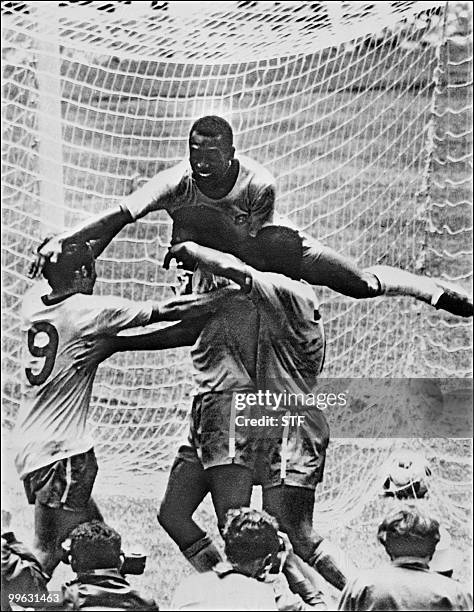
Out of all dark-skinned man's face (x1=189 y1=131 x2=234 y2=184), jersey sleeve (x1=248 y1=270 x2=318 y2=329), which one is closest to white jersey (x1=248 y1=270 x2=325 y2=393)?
jersey sleeve (x1=248 y1=270 x2=318 y2=329)

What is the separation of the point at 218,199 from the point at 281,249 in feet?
0.62

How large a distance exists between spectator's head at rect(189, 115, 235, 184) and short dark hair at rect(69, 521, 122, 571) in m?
0.87

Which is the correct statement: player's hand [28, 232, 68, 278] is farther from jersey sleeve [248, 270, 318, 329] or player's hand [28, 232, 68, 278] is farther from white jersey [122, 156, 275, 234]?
jersey sleeve [248, 270, 318, 329]

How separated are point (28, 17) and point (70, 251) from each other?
55cm

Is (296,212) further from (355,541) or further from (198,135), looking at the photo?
(355,541)

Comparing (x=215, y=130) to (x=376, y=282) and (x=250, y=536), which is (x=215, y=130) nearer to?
(x=376, y=282)

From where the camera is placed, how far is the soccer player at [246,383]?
2416mm

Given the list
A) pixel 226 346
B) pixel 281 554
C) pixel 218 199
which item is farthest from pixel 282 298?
pixel 281 554

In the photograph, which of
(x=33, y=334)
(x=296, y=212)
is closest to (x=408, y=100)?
(x=296, y=212)

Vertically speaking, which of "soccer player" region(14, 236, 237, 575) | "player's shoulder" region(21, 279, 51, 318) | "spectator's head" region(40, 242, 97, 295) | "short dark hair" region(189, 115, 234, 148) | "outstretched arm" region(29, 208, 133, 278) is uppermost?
"short dark hair" region(189, 115, 234, 148)

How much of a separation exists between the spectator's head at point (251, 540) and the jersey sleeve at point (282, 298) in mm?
457

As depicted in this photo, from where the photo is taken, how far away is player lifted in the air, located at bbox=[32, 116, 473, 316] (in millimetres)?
2395

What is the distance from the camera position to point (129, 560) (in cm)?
246

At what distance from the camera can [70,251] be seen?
7.95ft
